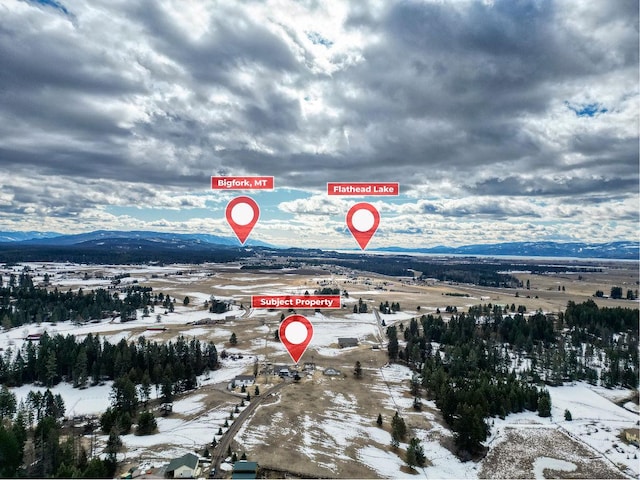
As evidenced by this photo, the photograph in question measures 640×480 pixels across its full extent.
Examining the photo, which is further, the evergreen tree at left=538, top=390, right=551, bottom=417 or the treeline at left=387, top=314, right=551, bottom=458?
the evergreen tree at left=538, top=390, right=551, bottom=417

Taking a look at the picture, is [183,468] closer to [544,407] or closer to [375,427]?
[375,427]

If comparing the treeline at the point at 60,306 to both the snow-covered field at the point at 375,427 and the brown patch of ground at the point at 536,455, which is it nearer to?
the snow-covered field at the point at 375,427

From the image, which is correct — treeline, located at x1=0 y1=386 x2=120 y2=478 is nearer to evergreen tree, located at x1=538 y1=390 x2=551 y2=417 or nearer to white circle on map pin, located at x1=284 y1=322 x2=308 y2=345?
white circle on map pin, located at x1=284 y1=322 x2=308 y2=345

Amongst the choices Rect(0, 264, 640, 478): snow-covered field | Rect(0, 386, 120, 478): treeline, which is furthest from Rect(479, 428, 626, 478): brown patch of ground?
Rect(0, 386, 120, 478): treeline

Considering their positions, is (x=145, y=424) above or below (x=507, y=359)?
below

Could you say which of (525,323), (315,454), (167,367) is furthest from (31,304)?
(525,323)

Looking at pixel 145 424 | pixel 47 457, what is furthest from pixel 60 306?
pixel 47 457
